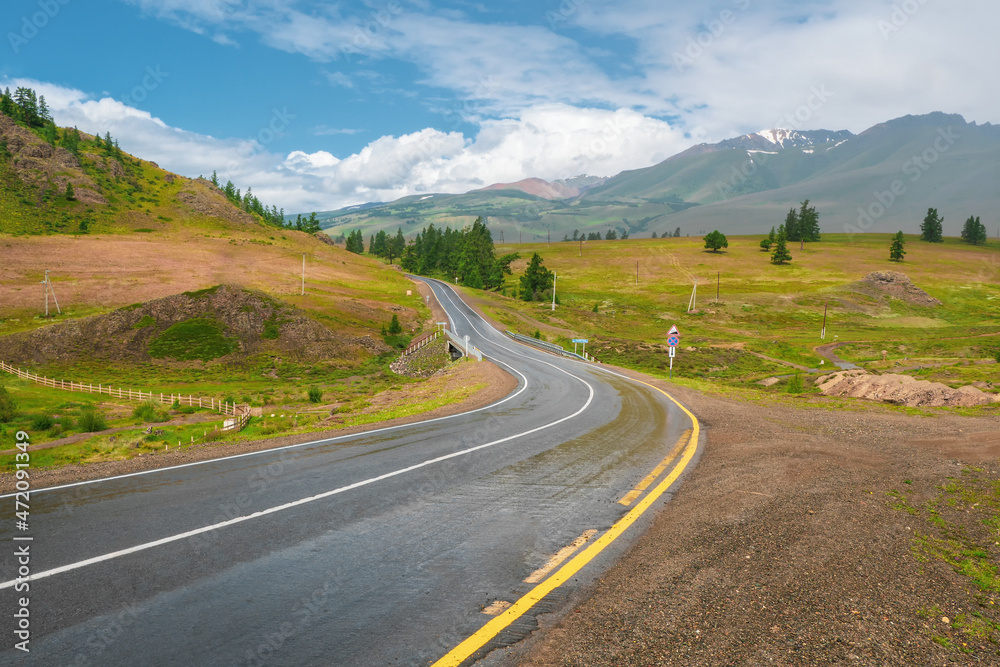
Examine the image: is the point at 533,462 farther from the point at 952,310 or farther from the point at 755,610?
the point at 952,310

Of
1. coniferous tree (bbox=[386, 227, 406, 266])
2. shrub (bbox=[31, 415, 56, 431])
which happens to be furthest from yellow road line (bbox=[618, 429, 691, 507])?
coniferous tree (bbox=[386, 227, 406, 266])

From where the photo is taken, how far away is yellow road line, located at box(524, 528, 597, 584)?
498 cm

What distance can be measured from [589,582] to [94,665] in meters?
4.17

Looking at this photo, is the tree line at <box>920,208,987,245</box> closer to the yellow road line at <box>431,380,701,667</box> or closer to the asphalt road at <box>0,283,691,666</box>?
the asphalt road at <box>0,283,691,666</box>

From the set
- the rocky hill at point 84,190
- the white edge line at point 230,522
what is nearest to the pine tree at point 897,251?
the white edge line at point 230,522

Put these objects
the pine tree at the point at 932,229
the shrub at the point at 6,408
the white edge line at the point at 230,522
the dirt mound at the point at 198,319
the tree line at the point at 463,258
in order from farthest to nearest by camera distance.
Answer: the pine tree at the point at 932,229
the tree line at the point at 463,258
the dirt mound at the point at 198,319
the shrub at the point at 6,408
the white edge line at the point at 230,522

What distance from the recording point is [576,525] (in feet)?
21.0

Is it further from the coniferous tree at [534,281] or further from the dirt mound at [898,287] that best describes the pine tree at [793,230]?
the coniferous tree at [534,281]

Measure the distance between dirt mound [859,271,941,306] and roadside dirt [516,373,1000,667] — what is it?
12215cm

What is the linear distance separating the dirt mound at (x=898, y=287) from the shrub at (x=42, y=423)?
13341 centimetres

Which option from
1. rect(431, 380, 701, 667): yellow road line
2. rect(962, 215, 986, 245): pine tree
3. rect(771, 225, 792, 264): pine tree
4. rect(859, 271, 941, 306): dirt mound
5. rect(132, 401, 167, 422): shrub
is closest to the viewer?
rect(431, 380, 701, 667): yellow road line

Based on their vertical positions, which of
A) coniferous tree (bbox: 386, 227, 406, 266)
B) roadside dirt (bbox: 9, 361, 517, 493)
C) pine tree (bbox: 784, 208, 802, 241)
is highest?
pine tree (bbox: 784, 208, 802, 241)

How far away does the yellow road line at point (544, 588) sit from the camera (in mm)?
3795

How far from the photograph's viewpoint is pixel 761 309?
95.4 metres
